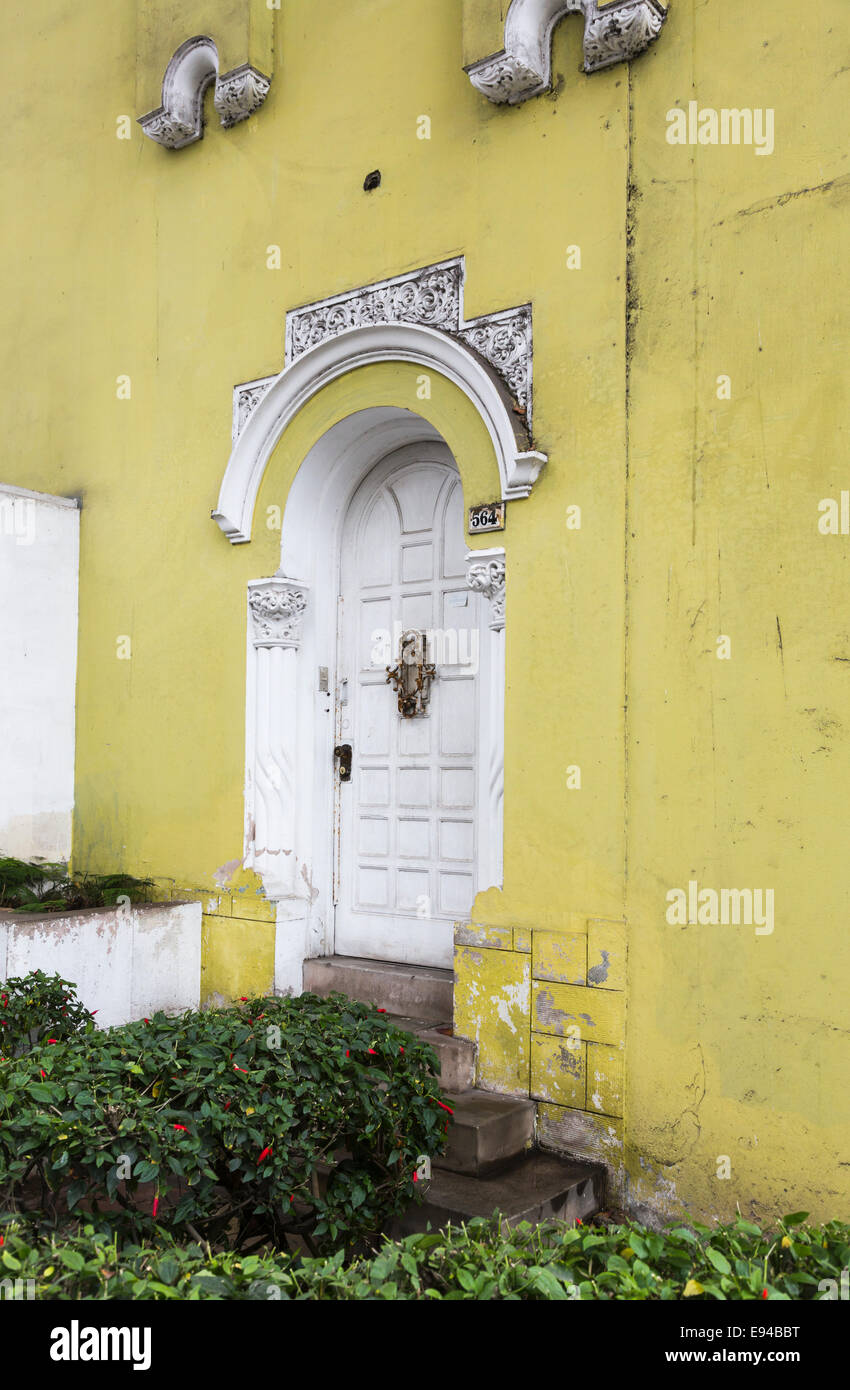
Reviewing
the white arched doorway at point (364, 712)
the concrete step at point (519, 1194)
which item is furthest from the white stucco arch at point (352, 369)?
the concrete step at point (519, 1194)

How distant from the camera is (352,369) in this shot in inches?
214

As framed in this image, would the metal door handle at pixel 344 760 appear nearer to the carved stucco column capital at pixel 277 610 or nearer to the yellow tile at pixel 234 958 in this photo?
the carved stucco column capital at pixel 277 610

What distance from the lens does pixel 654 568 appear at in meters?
4.32

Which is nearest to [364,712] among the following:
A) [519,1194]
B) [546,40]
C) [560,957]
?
[560,957]

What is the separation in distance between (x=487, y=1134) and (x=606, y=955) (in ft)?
2.71

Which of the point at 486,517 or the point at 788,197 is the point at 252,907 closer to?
the point at 486,517

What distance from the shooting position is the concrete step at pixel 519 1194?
3799 mm

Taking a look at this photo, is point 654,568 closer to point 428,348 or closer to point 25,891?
point 428,348

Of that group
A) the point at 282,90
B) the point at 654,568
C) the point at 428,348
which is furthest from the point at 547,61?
the point at 654,568

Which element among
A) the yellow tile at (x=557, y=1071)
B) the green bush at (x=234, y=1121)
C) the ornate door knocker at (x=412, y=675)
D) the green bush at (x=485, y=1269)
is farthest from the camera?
the ornate door knocker at (x=412, y=675)

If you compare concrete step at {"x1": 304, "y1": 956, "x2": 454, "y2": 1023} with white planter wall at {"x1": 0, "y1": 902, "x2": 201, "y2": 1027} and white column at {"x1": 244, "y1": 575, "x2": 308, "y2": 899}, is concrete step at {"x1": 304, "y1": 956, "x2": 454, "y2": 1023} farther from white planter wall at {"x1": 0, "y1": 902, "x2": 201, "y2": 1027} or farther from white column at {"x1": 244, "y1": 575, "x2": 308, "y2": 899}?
white planter wall at {"x1": 0, "y1": 902, "x2": 201, "y2": 1027}

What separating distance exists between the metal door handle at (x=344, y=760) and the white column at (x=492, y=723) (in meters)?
1.21

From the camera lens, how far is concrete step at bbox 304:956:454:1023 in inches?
202

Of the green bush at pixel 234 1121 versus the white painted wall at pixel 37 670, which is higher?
the white painted wall at pixel 37 670
